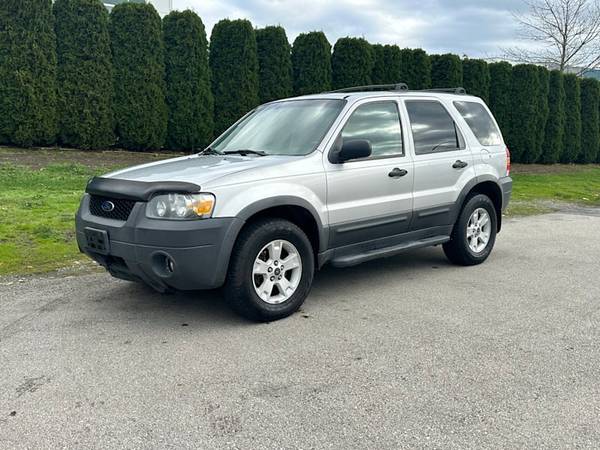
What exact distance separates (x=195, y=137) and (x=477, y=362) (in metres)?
12.5

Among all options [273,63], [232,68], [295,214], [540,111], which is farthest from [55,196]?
[540,111]

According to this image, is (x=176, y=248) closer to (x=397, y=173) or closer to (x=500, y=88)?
(x=397, y=173)

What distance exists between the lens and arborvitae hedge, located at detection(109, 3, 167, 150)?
46.2 ft

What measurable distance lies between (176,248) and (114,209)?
2.46 feet

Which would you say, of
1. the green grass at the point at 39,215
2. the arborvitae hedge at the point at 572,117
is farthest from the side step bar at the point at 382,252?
the arborvitae hedge at the point at 572,117

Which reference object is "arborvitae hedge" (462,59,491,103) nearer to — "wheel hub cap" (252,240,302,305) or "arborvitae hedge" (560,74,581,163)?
"arborvitae hedge" (560,74,581,163)

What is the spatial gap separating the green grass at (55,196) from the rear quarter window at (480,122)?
4.51m

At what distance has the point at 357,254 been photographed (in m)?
5.12

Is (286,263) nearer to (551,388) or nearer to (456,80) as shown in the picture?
(551,388)

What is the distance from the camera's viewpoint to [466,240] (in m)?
6.25

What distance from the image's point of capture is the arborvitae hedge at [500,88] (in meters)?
20.0

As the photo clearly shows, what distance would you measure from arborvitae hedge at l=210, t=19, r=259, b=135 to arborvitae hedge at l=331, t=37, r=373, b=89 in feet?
8.76

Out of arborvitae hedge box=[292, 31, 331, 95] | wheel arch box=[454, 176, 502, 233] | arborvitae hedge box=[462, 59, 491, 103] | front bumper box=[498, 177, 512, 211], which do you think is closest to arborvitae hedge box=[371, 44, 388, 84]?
arborvitae hedge box=[292, 31, 331, 95]

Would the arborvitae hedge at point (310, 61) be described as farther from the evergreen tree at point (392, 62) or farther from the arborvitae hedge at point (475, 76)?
the arborvitae hedge at point (475, 76)
